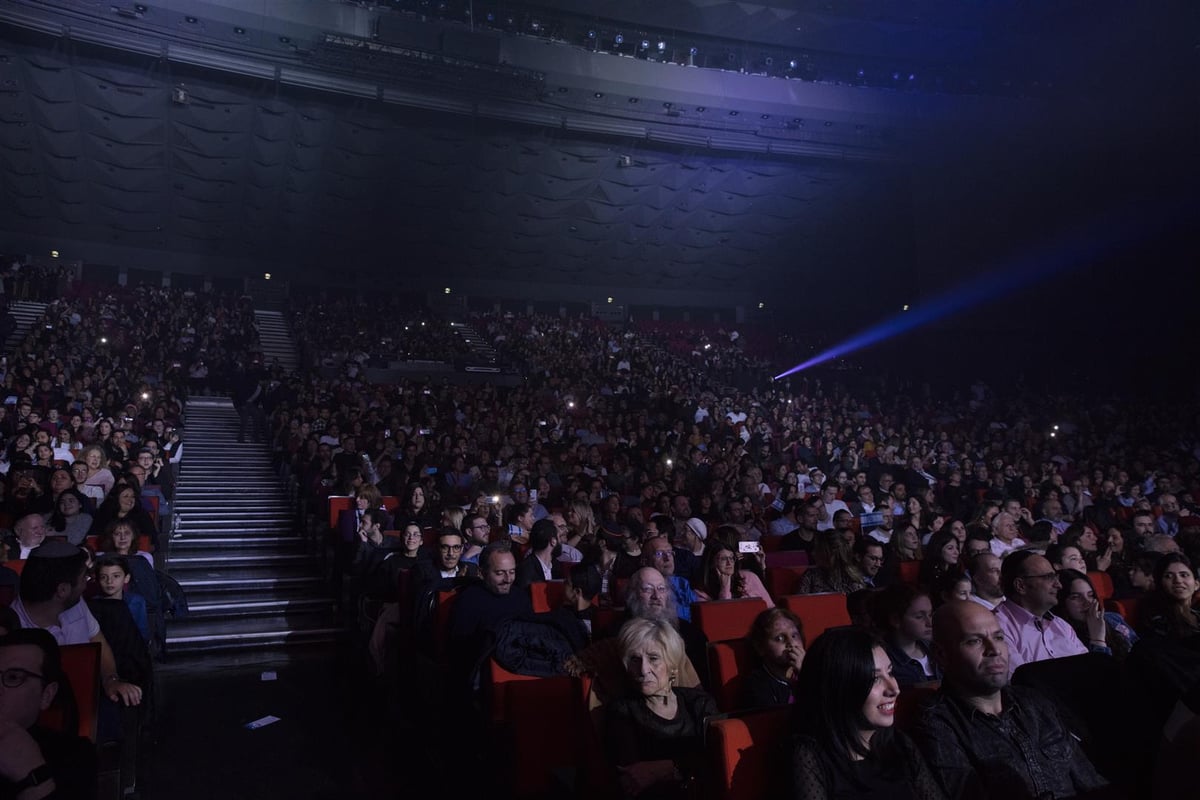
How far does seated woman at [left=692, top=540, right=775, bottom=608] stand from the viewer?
4645 millimetres

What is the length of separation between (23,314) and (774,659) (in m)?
21.0

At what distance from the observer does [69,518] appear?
5.61 m

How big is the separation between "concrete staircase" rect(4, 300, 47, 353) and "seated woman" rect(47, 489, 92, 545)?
13318 mm

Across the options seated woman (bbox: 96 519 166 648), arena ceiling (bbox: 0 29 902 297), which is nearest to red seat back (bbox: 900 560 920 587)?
seated woman (bbox: 96 519 166 648)

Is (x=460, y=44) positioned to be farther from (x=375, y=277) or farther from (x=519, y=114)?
(x=375, y=277)

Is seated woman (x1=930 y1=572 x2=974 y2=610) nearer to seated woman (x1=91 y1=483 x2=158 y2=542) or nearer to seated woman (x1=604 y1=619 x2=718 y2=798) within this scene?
seated woman (x1=604 y1=619 x2=718 y2=798)

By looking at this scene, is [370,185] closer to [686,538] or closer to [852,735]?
[686,538]

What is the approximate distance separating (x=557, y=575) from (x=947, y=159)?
19.5 m

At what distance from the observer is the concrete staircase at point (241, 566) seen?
628 cm

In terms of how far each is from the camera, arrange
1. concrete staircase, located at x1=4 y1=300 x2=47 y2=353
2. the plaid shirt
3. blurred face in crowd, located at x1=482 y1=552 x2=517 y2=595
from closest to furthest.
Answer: the plaid shirt, blurred face in crowd, located at x1=482 y1=552 x2=517 y2=595, concrete staircase, located at x1=4 y1=300 x2=47 y2=353

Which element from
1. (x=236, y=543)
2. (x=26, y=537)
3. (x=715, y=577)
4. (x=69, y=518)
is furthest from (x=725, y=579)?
(x=236, y=543)

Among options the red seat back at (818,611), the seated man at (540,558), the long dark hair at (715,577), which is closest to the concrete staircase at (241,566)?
the seated man at (540,558)

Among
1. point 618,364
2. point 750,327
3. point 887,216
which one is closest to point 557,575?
point 618,364

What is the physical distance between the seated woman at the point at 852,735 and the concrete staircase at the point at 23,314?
748 inches
